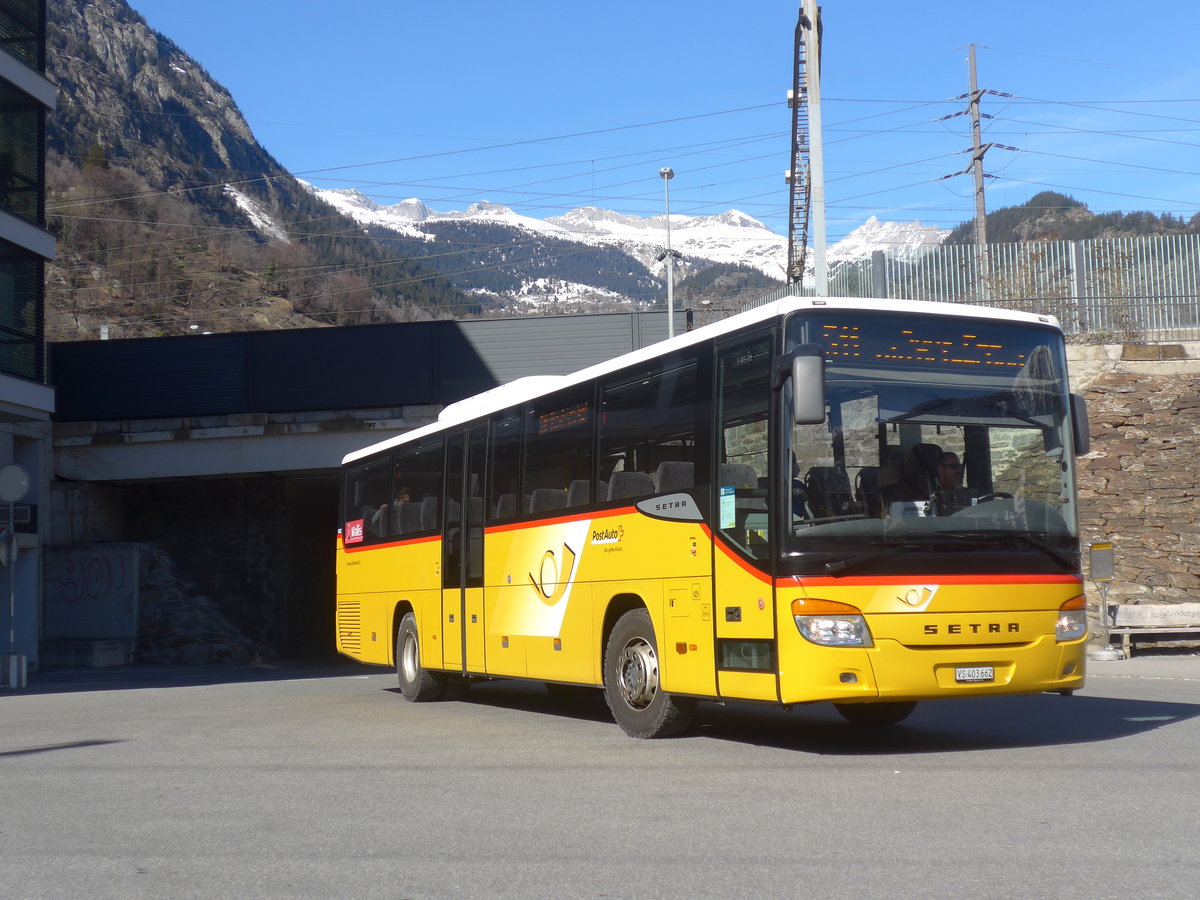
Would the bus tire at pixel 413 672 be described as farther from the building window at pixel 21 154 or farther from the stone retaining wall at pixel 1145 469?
the building window at pixel 21 154

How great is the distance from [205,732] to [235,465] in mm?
18577

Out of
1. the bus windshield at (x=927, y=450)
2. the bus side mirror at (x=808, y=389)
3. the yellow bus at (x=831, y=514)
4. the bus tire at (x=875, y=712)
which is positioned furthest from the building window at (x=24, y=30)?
the bus side mirror at (x=808, y=389)

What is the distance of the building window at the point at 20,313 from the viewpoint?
26.0 metres

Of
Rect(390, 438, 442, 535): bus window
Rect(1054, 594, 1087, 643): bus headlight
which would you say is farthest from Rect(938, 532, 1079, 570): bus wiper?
Rect(390, 438, 442, 535): bus window

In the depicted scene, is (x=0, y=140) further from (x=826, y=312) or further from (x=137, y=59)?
(x=137, y=59)

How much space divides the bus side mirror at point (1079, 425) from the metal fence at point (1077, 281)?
16.5m

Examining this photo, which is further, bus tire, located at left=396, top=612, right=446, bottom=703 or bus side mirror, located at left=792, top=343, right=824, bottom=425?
bus tire, located at left=396, top=612, right=446, bottom=703

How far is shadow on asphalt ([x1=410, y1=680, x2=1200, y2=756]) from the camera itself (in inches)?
408

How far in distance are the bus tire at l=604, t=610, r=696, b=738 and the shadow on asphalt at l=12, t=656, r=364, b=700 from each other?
39.6 feet

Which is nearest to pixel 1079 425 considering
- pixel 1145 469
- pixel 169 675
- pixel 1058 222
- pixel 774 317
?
pixel 774 317

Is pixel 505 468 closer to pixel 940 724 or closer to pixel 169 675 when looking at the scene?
pixel 940 724

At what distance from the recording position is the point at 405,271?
144 metres

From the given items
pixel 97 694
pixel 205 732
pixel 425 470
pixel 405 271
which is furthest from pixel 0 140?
pixel 405 271

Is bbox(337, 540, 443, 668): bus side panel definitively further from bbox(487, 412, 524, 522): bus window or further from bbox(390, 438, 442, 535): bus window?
bbox(487, 412, 524, 522): bus window
